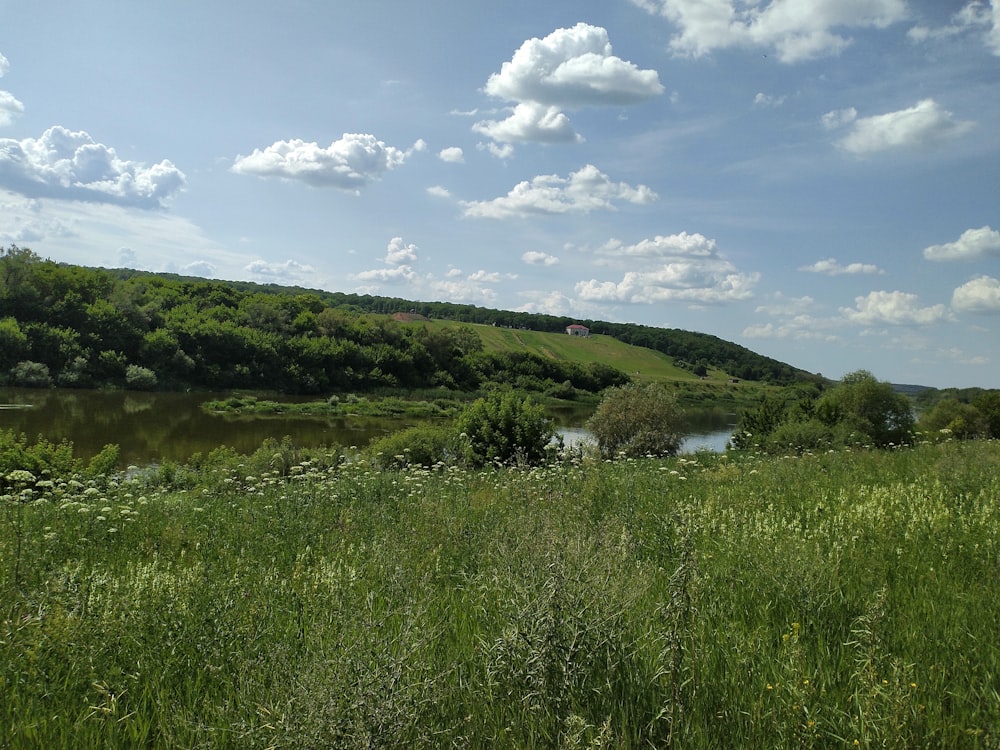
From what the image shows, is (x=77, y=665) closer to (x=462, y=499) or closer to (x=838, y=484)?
(x=462, y=499)

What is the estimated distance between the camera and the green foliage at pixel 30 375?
4710 centimetres

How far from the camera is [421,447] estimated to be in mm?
19766

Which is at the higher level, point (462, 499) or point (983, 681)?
point (983, 681)

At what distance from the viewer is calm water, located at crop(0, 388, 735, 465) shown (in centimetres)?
2773

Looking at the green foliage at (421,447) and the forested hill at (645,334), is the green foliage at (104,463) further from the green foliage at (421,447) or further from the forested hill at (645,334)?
the forested hill at (645,334)

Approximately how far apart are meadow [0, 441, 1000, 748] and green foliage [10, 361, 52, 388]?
5232 cm

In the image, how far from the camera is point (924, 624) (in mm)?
3578

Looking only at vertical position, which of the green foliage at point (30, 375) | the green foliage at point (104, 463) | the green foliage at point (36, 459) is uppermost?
the green foliage at point (36, 459)

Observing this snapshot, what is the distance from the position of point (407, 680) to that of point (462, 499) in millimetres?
5745

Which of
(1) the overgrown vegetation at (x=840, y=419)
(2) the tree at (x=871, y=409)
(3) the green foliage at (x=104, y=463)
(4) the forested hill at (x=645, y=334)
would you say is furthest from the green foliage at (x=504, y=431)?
(4) the forested hill at (x=645, y=334)

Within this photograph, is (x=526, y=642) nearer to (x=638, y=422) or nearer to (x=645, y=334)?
(x=638, y=422)

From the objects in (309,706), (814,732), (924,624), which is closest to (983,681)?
(924,624)

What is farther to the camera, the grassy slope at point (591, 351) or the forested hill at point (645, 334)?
the forested hill at point (645, 334)

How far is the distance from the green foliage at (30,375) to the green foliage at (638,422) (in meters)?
45.8
